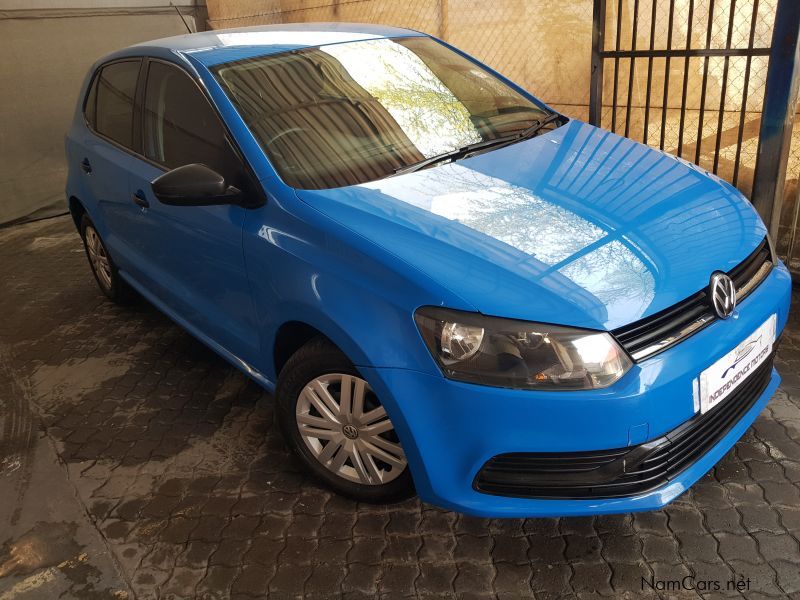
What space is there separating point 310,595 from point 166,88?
7.47 feet

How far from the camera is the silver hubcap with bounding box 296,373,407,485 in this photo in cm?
241

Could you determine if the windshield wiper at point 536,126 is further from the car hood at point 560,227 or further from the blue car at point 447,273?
the car hood at point 560,227

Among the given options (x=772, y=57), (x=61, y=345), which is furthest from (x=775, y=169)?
(x=61, y=345)

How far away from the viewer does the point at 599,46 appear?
4508 millimetres

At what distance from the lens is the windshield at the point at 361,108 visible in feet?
8.84

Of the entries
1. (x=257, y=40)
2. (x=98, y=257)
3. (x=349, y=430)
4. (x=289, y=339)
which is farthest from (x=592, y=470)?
(x=98, y=257)

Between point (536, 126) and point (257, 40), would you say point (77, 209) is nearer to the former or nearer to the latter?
point (257, 40)

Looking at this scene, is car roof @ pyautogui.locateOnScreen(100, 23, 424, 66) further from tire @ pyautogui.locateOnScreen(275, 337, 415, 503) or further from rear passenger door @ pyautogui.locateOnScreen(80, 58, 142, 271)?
tire @ pyautogui.locateOnScreen(275, 337, 415, 503)

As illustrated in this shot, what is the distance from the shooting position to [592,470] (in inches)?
82.3

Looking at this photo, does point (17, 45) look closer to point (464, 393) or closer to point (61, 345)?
point (61, 345)

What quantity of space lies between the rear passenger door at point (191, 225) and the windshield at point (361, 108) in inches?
7.5

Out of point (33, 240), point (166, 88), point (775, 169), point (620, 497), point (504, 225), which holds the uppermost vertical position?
point (166, 88)

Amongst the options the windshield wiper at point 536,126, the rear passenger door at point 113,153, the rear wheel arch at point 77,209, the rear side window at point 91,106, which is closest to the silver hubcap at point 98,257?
the rear wheel arch at point 77,209

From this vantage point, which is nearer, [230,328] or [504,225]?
[504,225]
